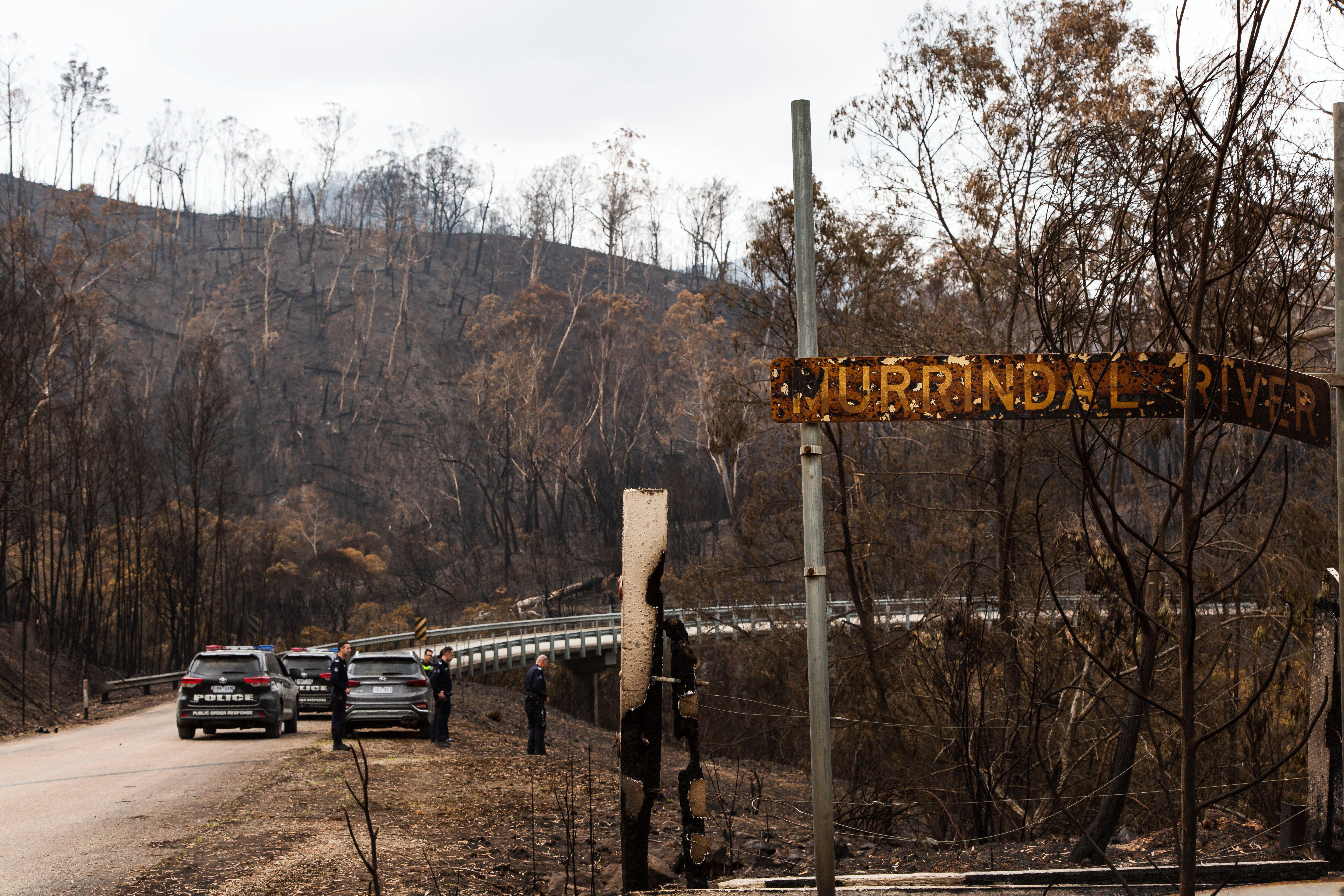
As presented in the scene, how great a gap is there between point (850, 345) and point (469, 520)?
60769 mm

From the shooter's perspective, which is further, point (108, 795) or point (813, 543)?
point (108, 795)

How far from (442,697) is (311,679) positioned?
842cm

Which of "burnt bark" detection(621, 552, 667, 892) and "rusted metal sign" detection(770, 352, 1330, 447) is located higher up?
"rusted metal sign" detection(770, 352, 1330, 447)

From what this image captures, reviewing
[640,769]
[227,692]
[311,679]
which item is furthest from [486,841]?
[311,679]

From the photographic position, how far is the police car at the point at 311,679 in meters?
26.1

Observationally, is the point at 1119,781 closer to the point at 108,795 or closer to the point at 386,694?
the point at 108,795

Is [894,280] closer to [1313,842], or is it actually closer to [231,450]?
[1313,842]

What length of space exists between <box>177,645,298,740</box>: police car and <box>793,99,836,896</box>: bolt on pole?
50.0 ft

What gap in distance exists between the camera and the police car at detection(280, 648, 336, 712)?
1027 inches

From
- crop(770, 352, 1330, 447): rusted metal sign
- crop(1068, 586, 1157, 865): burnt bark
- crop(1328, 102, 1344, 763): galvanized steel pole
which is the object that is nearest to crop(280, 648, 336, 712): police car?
crop(1068, 586, 1157, 865): burnt bark

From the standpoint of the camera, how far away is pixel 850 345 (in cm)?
2267

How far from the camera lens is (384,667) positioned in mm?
20047

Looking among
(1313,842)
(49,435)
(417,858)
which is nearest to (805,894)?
(1313,842)

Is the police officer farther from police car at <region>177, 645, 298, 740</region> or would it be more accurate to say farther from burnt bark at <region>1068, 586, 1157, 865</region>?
burnt bark at <region>1068, 586, 1157, 865</region>
